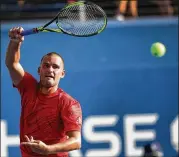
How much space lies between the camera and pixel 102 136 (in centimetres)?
919

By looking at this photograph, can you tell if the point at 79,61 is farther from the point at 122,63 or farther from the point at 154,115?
the point at 154,115

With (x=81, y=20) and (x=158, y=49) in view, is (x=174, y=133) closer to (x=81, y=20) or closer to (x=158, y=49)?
(x=158, y=49)

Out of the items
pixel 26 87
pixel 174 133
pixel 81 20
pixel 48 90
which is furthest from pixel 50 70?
pixel 174 133

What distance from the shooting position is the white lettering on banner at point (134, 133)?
30.3ft

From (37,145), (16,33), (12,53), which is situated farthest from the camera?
(12,53)

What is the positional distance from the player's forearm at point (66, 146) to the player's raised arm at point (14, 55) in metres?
0.83

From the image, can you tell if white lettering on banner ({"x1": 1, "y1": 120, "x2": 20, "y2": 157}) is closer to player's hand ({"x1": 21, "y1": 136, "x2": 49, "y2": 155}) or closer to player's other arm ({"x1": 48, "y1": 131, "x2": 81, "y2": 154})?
player's other arm ({"x1": 48, "y1": 131, "x2": 81, "y2": 154})

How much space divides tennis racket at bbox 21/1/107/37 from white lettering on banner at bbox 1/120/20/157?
3523 millimetres

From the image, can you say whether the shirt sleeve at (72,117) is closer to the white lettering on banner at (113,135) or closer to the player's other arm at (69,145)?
the player's other arm at (69,145)

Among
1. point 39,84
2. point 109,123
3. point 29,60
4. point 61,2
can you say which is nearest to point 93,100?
point 109,123

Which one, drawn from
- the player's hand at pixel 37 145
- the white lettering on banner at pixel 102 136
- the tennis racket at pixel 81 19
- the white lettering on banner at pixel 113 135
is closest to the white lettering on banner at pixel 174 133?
the white lettering on banner at pixel 113 135

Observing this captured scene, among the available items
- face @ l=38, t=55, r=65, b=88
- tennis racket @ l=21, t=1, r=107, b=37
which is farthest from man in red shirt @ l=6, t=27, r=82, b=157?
tennis racket @ l=21, t=1, r=107, b=37

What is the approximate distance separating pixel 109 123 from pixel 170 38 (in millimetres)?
1538

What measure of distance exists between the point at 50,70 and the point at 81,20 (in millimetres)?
759
